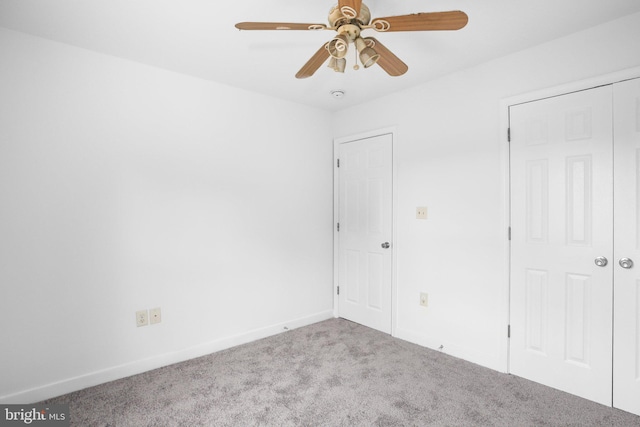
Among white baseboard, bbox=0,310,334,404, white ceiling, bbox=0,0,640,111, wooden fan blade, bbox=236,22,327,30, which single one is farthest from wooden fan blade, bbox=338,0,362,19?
white baseboard, bbox=0,310,334,404

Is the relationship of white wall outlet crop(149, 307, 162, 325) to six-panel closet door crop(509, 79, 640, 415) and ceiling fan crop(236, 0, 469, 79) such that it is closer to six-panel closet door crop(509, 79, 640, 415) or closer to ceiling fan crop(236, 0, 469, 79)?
ceiling fan crop(236, 0, 469, 79)

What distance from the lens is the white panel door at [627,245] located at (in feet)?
6.32

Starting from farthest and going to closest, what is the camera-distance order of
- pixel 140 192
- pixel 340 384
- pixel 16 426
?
pixel 140 192
pixel 340 384
pixel 16 426

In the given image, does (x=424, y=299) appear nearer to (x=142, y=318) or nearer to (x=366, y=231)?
(x=366, y=231)

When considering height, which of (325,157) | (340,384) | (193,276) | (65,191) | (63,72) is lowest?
(340,384)

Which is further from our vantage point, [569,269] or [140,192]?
[140,192]

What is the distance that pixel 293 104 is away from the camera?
135 inches

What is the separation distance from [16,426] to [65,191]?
1417 millimetres

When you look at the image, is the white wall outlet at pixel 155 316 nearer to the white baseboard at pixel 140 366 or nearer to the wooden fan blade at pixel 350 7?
the white baseboard at pixel 140 366

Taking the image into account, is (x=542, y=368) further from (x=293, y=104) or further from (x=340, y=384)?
(x=293, y=104)

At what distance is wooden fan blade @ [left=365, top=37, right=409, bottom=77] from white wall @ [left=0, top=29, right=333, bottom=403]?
1.65 meters

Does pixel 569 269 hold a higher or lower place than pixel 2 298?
higher

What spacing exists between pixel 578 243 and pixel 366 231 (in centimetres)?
179

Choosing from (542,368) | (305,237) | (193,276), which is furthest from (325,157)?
(542,368)
